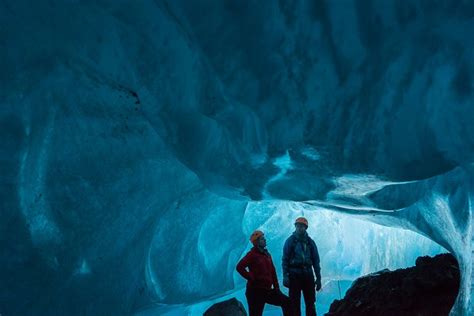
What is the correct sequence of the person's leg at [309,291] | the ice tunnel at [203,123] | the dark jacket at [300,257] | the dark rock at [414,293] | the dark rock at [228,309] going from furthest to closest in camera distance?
the dark rock at [228,309] → the dark rock at [414,293] → the dark jacket at [300,257] → the person's leg at [309,291] → the ice tunnel at [203,123]

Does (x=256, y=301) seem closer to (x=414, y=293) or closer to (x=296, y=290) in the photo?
(x=296, y=290)

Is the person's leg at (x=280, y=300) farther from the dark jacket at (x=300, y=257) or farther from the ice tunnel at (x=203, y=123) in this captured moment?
the ice tunnel at (x=203, y=123)

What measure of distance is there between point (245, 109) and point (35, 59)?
2175 millimetres

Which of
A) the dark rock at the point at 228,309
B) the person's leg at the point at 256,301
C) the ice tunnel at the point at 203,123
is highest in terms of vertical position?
the ice tunnel at the point at 203,123

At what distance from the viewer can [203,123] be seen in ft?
14.3

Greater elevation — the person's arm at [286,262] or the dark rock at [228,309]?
the person's arm at [286,262]

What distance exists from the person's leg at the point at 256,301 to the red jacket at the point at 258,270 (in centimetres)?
8

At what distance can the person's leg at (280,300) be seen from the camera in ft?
15.4

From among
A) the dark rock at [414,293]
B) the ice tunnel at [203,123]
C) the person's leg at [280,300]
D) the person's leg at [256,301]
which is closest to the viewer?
the ice tunnel at [203,123]

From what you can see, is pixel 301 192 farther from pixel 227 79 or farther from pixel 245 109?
pixel 227 79

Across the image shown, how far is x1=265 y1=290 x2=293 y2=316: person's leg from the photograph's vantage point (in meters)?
4.70

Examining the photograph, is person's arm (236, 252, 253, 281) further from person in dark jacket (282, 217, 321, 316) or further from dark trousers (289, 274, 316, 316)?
dark trousers (289, 274, 316, 316)

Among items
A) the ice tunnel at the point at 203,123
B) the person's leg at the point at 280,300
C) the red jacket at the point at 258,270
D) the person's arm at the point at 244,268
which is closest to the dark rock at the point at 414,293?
the ice tunnel at the point at 203,123

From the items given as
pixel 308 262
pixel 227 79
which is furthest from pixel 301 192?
pixel 227 79
